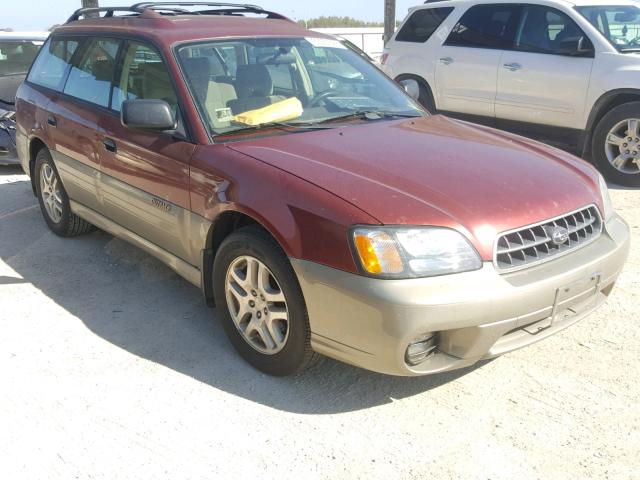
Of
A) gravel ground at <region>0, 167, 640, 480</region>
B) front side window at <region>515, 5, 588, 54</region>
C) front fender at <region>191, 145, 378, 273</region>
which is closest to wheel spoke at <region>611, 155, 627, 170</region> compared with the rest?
front side window at <region>515, 5, 588, 54</region>

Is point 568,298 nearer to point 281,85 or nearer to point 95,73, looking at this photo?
point 281,85

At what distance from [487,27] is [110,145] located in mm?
5086

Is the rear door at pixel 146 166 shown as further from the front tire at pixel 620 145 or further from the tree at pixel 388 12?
the tree at pixel 388 12

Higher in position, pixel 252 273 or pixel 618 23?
pixel 618 23

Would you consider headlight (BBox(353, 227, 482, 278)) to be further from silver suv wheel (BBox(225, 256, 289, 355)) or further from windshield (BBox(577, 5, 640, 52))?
windshield (BBox(577, 5, 640, 52))

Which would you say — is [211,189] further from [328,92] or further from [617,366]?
[617,366]

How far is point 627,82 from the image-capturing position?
6.41 metres

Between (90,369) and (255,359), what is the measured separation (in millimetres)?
853

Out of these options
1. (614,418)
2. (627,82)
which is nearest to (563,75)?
(627,82)

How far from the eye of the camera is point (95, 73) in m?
4.58

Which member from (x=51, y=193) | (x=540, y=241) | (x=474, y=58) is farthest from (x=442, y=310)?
(x=474, y=58)

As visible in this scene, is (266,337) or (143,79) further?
(143,79)

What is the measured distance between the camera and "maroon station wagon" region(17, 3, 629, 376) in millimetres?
2711

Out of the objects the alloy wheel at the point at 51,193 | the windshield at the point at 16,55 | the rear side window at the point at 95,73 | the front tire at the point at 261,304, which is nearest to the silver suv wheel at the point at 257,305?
the front tire at the point at 261,304
